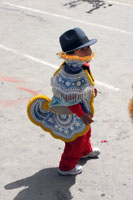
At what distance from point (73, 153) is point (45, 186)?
52 centimetres

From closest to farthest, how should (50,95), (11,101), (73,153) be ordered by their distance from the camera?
1. (73,153)
2. (11,101)
3. (50,95)

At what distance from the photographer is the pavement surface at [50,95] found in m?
5.41

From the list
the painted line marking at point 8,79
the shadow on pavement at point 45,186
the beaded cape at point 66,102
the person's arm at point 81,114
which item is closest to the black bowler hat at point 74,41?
the beaded cape at point 66,102

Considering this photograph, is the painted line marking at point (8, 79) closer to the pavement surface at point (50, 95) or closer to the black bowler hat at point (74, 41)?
the pavement surface at point (50, 95)

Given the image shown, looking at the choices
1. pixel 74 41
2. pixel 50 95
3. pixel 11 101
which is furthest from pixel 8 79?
pixel 74 41

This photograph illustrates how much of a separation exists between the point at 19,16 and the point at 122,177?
295 inches

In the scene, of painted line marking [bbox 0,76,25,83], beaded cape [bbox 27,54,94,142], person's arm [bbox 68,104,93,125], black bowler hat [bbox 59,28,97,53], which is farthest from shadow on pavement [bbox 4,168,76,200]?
painted line marking [bbox 0,76,25,83]

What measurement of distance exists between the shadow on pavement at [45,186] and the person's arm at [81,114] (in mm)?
922

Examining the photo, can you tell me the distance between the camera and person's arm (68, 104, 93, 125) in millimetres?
4953

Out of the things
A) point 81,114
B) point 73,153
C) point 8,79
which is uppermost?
point 81,114

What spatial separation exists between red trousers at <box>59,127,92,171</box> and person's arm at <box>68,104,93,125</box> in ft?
1.46

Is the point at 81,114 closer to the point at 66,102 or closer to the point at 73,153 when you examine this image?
the point at 66,102

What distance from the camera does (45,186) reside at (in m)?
5.39

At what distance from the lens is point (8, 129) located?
659cm
